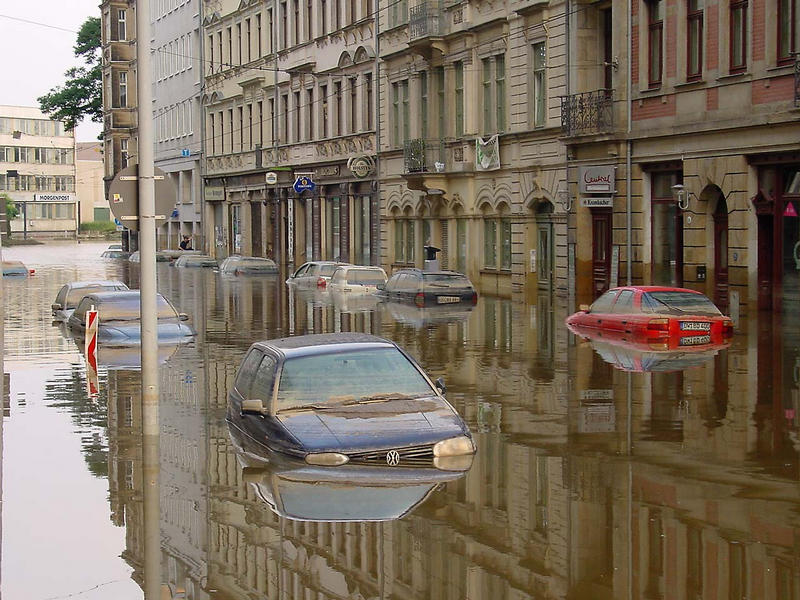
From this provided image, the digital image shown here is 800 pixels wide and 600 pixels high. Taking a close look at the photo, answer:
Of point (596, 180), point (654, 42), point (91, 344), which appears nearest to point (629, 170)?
point (596, 180)

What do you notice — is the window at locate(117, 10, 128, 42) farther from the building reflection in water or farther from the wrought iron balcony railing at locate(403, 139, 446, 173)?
the building reflection in water

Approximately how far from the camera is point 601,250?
41781mm

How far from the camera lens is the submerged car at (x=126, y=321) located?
2759 centimetres

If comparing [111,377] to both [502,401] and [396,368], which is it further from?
[396,368]

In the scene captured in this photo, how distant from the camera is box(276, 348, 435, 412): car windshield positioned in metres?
14.0

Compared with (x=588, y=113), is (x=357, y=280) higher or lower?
lower

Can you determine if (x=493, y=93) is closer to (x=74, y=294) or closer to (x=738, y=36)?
(x=738, y=36)

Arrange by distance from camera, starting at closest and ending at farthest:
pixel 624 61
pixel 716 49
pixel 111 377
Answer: pixel 111 377, pixel 716 49, pixel 624 61

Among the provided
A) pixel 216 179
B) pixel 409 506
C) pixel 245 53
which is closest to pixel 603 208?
pixel 409 506

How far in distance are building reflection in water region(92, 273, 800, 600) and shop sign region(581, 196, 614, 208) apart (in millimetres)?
17836

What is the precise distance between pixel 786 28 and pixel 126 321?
16.3 m

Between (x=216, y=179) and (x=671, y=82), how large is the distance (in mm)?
51630

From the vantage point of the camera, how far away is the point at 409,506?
36.9 ft

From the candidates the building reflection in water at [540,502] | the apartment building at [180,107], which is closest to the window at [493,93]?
the building reflection in water at [540,502]
